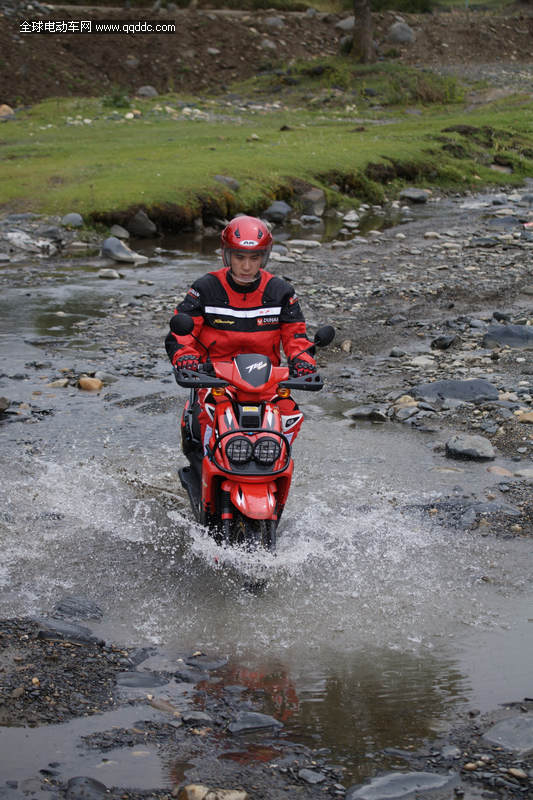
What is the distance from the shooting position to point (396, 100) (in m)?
37.1

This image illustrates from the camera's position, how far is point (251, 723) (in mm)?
4930

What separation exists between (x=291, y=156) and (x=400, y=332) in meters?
10.9

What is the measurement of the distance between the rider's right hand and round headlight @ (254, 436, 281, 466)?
79cm

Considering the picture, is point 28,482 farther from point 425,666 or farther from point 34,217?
point 34,217

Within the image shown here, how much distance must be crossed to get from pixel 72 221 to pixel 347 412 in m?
9.18

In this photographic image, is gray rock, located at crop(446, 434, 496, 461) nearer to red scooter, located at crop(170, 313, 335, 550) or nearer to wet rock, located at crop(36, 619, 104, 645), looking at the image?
red scooter, located at crop(170, 313, 335, 550)

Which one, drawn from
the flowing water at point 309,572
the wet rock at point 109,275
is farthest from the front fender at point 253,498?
the wet rock at point 109,275

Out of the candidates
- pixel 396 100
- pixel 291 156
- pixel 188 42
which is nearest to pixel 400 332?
pixel 291 156

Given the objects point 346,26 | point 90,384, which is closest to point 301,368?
point 90,384

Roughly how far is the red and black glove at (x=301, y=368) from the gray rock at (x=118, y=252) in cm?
1066

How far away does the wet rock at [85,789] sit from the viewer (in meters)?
4.22

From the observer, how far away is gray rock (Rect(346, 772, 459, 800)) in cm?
430

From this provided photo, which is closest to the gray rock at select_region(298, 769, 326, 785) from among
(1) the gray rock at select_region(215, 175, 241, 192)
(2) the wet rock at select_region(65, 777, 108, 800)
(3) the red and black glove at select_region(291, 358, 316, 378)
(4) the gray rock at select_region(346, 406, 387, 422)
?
(2) the wet rock at select_region(65, 777, 108, 800)

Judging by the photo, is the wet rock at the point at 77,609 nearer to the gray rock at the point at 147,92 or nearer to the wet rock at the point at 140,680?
the wet rock at the point at 140,680
